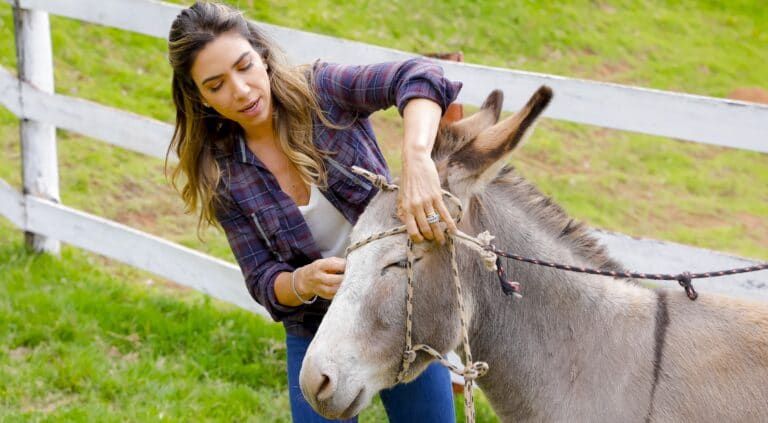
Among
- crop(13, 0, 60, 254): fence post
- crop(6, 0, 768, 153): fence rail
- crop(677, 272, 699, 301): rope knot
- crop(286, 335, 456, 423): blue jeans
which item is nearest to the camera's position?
crop(677, 272, 699, 301): rope knot

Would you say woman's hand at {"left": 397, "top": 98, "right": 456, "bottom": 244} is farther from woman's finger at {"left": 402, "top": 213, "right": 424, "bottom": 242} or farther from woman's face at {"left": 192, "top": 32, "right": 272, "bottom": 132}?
woman's face at {"left": 192, "top": 32, "right": 272, "bottom": 132}

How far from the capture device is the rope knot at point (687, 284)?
247cm

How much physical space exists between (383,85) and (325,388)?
1.02m

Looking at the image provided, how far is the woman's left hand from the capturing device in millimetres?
2293

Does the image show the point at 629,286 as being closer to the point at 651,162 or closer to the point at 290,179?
the point at 290,179

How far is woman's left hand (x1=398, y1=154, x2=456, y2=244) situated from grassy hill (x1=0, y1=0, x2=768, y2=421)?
7.58 feet

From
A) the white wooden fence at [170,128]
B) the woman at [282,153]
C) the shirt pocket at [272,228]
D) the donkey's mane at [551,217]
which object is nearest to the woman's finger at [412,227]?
the donkey's mane at [551,217]

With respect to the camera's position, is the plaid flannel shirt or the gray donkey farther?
the plaid flannel shirt

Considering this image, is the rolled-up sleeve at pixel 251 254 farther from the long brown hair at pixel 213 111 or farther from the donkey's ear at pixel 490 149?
the donkey's ear at pixel 490 149

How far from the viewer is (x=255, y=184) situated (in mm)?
2943

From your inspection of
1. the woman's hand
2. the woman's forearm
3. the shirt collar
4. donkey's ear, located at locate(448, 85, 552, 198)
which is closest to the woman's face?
the shirt collar

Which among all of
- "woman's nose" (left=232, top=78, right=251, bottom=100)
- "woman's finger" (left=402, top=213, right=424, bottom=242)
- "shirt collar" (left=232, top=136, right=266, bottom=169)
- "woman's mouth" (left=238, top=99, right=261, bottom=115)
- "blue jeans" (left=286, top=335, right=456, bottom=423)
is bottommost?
"blue jeans" (left=286, top=335, right=456, bottom=423)

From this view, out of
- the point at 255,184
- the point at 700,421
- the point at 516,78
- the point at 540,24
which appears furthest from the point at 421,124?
the point at 540,24

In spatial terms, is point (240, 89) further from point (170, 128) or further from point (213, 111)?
point (170, 128)
